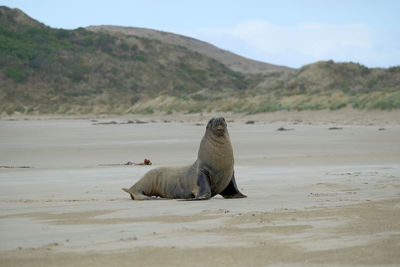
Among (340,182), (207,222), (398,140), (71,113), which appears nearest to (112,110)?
(71,113)

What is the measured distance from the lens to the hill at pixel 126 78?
44.3 m

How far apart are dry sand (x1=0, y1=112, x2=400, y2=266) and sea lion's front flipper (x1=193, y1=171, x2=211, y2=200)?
16cm

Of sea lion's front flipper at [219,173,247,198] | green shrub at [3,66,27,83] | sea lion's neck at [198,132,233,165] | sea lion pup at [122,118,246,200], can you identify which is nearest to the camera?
sea lion's front flipper at [219,173,247,198]

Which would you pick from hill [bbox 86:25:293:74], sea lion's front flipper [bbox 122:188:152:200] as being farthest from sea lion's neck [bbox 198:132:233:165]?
hill [bbox 86:25:293:74]

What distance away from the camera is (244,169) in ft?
38.6

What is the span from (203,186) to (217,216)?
7.28 ft

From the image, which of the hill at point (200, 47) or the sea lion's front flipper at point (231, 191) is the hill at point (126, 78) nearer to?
the hill at point (200, 47)

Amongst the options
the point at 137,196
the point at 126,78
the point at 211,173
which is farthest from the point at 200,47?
the point at 211,173

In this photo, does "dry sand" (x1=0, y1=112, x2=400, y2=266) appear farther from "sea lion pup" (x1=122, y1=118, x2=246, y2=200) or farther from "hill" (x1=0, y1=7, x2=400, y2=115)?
"hill" (x1=0, y1=7, x2=400, y2=115)

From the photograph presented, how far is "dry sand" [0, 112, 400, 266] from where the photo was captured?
432 cm

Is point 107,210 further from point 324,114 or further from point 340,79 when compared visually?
point 340,79

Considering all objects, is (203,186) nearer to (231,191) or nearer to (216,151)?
(231,191)

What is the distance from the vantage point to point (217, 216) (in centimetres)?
604

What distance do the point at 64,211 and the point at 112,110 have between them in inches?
1632
